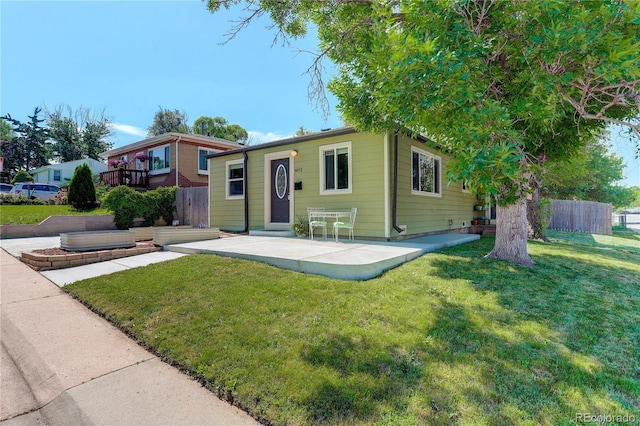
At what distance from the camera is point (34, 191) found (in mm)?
18266

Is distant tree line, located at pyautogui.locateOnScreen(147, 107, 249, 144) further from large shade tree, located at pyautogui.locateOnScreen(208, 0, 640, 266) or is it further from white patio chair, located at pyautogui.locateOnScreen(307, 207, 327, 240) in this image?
large shade tree, located at pyautogui.locateOnScreen(208, 0, 640, 266)

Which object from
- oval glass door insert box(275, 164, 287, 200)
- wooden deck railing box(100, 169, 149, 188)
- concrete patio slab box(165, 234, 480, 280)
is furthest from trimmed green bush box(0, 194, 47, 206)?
concrete patio slab box(165, 234, 480, 280)

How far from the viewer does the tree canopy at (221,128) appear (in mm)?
34000

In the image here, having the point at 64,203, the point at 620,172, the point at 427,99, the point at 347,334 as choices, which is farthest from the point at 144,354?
the point at 620,172

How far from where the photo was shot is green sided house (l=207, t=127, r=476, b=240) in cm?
727

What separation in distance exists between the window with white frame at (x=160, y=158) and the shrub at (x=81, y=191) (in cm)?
306

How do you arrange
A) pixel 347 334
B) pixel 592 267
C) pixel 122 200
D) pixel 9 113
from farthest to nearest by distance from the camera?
pixel 9 113 → pixel 122 200 → pixel 592 267 → pixel 347 334

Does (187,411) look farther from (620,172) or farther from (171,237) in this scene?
(620,172)

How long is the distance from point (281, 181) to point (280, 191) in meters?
0.31

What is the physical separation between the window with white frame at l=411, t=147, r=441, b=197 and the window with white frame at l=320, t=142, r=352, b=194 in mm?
1903

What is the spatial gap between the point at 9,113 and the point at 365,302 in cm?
4914

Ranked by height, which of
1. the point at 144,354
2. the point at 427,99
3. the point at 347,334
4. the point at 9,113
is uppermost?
the point at 9,113

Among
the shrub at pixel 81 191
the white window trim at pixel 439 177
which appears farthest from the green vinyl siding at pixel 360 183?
the shrub at pixel 81 191

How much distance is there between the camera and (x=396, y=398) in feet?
5.98
